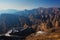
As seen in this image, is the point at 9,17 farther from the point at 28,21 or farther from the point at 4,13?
the point at 28,21

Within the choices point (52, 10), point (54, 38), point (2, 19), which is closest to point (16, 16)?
point (2, 19)

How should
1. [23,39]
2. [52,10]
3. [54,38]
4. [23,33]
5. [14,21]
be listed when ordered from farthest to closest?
[52,10] → [14,21] → [23,33] → [23,39] → [54,38]

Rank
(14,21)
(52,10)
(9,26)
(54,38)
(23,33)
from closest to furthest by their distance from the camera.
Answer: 1. (54,38)
2. (23,33)
3. (9,26)
4. (14,21)
5. (52,10)

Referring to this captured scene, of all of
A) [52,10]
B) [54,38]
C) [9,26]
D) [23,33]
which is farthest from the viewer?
[52,10]

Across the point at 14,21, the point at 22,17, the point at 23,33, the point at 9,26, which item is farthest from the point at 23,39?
the point at 22,17

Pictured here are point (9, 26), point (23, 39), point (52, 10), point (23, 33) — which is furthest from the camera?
point (52, 10)

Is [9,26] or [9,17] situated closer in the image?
[9,26]

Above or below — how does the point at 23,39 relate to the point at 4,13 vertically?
below

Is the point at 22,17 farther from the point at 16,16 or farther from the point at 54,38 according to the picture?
the point at 54,38

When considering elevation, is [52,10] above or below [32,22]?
above
